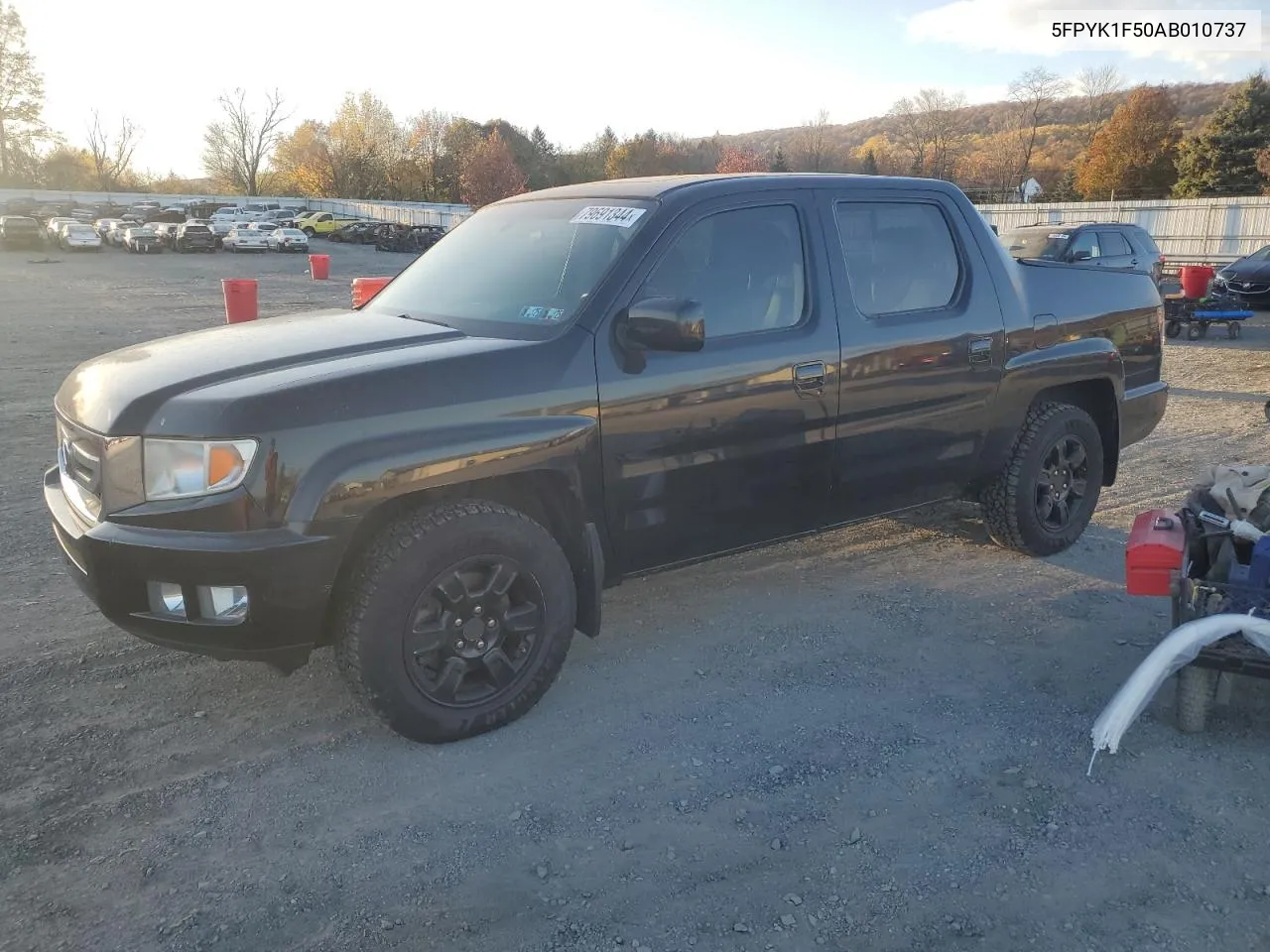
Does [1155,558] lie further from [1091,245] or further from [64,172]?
[64,172]

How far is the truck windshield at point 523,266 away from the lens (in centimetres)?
362

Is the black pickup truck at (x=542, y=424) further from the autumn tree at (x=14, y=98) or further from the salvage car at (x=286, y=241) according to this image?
the autumn tree at (x=14, y=98)

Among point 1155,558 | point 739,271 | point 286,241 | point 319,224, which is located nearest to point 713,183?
point 739,271

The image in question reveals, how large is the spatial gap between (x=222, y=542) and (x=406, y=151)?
3616 inches

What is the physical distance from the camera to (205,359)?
10.9ft

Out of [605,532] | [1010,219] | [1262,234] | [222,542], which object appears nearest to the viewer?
[222,542]

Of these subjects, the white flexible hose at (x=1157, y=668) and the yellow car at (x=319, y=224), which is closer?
the white flexible hose at (x=1157, y=668)

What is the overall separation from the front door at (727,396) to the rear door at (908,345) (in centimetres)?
14

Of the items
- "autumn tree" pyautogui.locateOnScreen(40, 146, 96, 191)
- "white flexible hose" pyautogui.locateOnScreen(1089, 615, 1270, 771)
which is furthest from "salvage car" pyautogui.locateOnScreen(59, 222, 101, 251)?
"white flexible hose" pyautogui.locateOnScreen(1089, 615, 1270, 771)

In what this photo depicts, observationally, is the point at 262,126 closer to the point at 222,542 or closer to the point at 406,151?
the point at 406,151

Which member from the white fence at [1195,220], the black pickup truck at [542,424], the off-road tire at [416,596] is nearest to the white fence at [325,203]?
the white fence at [1195,220]

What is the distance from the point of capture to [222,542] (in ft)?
9.37

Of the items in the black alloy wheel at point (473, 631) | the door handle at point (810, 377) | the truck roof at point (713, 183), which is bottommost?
the black alloy wheel at point (473, 631)

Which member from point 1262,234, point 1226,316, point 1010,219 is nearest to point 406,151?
point 1010,219
